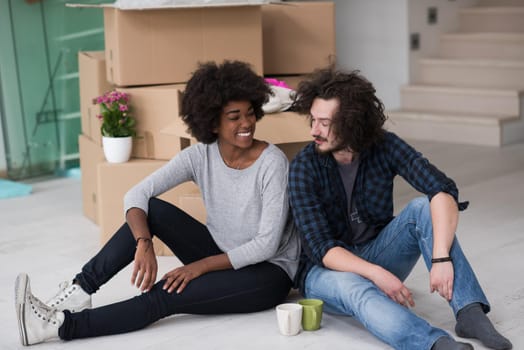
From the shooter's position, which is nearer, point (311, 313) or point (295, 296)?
point (311, 313)

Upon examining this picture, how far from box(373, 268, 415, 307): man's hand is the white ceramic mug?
0.81 feet

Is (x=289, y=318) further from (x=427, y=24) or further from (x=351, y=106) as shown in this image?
(x=427, y=24)

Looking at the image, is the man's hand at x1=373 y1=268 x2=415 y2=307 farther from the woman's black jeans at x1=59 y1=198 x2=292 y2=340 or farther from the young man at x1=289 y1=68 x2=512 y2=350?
the woman's black jeans at x1=59 y1=198 x2=292 y2=340

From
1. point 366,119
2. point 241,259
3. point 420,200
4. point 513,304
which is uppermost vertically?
point 366,119

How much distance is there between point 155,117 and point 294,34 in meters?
0.79

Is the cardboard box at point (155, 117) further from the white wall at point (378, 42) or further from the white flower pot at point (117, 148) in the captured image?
the white wall at point (378, 42)

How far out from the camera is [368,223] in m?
2.63

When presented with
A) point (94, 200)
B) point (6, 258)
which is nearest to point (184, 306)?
point (6, 258)

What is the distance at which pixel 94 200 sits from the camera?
A: 3.99 metres

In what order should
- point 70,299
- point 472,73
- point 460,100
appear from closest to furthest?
1. point 70,299
2. point 460,100
3. point 472,73

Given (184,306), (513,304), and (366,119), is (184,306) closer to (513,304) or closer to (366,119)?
(366,119)

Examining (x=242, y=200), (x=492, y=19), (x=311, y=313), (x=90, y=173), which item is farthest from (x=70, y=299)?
(x=492, y=19)

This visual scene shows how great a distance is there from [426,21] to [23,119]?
2878mm

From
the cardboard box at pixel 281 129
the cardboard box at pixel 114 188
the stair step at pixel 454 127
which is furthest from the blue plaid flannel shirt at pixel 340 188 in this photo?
the stair step at pixel 454 127
